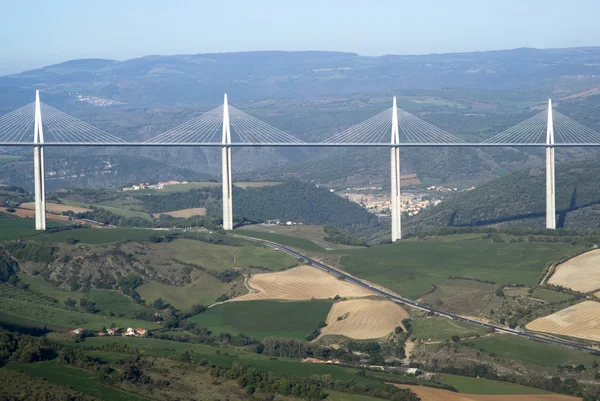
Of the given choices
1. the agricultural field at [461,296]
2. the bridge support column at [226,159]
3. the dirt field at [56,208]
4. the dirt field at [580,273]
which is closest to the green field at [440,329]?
the agricultural field at [461,296]

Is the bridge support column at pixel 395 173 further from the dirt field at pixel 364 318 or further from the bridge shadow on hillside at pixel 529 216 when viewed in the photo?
the dirt field at pixel 364 318

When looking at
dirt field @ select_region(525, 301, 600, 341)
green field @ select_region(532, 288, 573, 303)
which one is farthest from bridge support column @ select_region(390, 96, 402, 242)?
dirt field @ select_region(525, 301, 600, 341)

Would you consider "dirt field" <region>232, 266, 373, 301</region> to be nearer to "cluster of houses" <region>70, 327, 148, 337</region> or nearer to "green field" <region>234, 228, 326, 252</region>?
"green field" <region>234, 228, 326, 252</region>

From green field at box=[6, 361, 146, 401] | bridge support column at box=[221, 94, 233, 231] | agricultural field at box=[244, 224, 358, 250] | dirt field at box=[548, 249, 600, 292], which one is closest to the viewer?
green field at box=[6, 361, 146, 401]

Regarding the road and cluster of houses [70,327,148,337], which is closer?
the road

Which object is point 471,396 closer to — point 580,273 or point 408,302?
point 408,302

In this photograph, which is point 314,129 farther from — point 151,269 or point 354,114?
point 151,269
